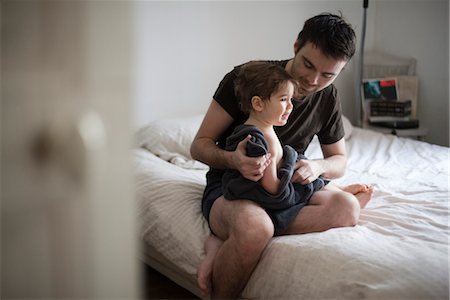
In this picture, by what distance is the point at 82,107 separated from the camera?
276mm

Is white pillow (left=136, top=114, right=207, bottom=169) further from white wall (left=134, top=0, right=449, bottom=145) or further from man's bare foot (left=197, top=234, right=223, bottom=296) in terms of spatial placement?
man's bare foot (left=197, top=234, right=223, bottom=296)

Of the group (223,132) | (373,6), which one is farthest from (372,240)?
(373,6)

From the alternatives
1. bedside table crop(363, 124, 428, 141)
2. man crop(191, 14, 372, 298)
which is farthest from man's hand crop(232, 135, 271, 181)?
bedside table crop(363, 124, 428, 141)

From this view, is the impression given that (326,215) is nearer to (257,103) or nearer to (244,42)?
(257,103)

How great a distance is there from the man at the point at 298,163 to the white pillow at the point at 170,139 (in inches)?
27.1

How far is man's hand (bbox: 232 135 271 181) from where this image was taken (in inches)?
46.9

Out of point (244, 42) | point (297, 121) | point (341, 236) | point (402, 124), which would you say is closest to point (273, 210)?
point (341, 236)

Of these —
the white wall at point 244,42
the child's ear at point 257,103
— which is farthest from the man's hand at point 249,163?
the white wall at point 244,42

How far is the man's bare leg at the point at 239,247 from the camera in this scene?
1183mm

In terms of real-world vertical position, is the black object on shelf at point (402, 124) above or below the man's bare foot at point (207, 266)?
above

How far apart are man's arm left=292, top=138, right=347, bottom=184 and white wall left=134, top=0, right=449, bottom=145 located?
108cm

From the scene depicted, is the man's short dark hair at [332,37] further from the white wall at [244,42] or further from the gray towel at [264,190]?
the white wall at [244,42]

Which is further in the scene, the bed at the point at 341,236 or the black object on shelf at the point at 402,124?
the black object on shelf at the point at 402,124

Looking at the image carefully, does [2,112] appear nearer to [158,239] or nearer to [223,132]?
[223,132]
